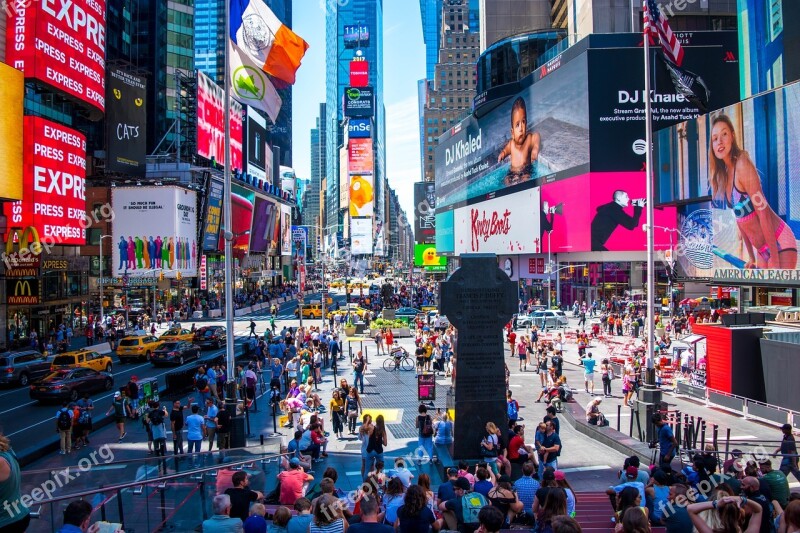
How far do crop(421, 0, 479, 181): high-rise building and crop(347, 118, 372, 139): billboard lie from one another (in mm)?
36643

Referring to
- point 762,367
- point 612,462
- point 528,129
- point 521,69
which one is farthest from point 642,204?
point 612,462

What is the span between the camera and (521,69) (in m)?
85.9

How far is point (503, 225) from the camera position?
87500mm

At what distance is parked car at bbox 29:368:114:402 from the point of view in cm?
2459

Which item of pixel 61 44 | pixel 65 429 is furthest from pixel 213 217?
pixel 65 429

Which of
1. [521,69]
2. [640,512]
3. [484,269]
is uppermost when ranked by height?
[521,69]

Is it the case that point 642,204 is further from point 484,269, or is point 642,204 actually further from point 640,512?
point 640,512

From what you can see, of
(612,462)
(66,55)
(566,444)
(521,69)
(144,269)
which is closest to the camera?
(612,462)

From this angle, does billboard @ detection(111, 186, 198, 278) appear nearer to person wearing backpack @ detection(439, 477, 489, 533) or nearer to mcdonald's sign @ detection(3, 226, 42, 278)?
mcdonald's sign @ detection(3, 226, 42, 278)

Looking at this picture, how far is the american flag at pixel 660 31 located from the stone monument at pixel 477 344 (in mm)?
8913

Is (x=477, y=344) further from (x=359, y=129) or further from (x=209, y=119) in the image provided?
(x=359, y=129)

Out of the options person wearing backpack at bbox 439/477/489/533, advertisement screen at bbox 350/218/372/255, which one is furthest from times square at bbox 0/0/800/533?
advertisement screen at bbox 350/218/372/255

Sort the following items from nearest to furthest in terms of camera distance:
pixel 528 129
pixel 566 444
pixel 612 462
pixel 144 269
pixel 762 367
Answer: pixel 612 462 → pixel 566 444 → pixel 762 367 → pixel 144 269 → pixel 528 129

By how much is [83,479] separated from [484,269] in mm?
9154
